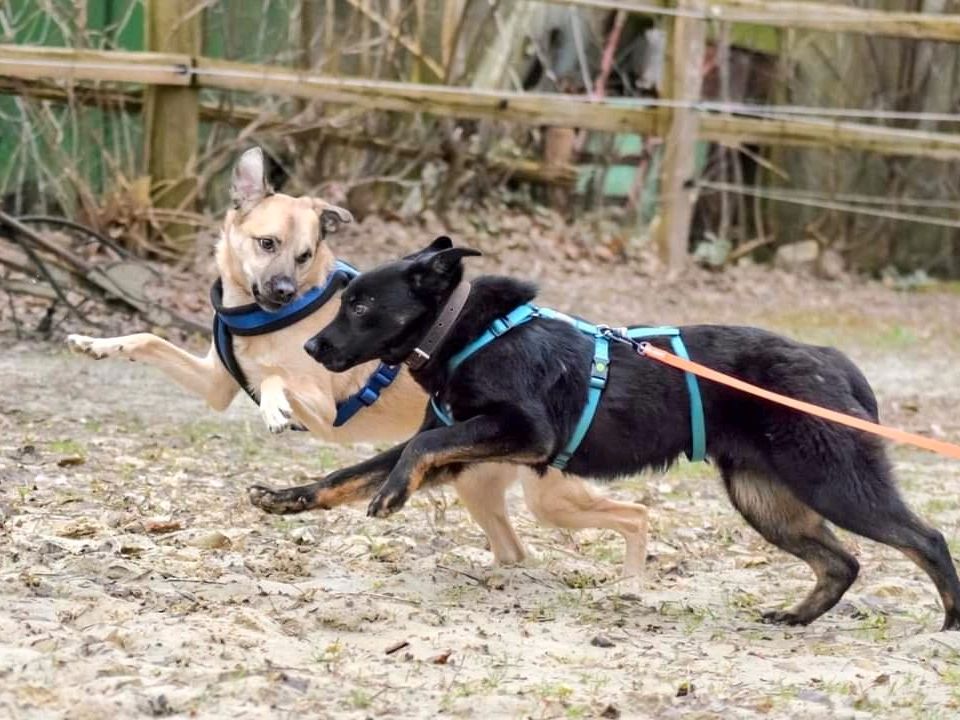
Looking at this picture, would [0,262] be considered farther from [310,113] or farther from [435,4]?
[435,4]

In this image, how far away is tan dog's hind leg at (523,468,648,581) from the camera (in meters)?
5.57

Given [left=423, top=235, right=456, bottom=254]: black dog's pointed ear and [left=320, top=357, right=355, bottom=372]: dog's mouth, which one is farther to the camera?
[left=423, top=235, right=456, bottom=254]: black dog's pointed ear

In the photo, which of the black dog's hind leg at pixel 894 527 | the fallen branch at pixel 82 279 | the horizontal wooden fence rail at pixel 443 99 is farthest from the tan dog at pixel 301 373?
the horizontal wooden fence rail at pixel 443 99

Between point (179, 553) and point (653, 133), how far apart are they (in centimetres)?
889

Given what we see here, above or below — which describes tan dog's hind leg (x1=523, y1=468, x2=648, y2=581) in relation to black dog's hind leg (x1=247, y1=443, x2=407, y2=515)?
below

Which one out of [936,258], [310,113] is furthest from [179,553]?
[936,258]

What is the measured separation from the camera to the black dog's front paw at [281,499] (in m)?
4.95

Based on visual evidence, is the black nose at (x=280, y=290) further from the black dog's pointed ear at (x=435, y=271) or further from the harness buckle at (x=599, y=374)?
the harness buckle at (x=599, y=374)

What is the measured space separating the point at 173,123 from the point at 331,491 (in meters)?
5.86

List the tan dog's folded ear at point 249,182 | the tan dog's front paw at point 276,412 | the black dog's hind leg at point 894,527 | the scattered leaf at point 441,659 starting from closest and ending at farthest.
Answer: the scattered leaf at point 441,659 < the black dog's hind leg at point 894,527 < the tan dog's front paw at point 276,412 < the tan dog's folded ear at point 249,182

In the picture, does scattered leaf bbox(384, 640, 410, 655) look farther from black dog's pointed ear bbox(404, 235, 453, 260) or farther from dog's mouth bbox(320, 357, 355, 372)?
black dog's pointed ear bbox(404, 235, 453, 260)

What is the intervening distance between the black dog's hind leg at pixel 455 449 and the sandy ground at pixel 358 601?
12.8 inches

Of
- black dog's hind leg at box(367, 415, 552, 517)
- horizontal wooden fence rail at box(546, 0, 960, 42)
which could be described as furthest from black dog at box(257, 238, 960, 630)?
horizontal wooden fence rail at box(546, 0, 960, 42)

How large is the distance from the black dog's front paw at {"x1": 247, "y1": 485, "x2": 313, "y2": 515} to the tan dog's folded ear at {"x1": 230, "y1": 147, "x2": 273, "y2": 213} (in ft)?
5.40
